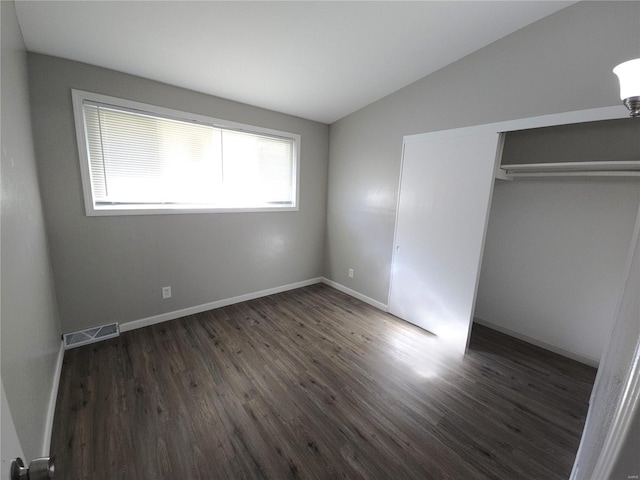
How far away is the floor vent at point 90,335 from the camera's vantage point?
2.28 meters

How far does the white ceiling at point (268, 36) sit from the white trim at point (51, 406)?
241 cm

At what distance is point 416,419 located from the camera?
173cm

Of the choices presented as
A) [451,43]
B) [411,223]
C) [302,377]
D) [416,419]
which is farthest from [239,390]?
[451,43]

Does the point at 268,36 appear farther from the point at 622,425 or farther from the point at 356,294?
the point at 356,294

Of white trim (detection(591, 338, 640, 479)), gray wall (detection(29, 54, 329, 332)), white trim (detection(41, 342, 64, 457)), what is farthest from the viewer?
gray wall (detection(29, 54, 329, 332))

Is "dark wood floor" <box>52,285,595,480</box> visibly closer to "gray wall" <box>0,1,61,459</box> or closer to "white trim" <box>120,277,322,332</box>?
"white trim" <box>120,277,322,332</box>

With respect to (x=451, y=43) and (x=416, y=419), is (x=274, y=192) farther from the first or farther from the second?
(x=416, y=419)

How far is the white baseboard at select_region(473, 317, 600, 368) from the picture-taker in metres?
2.37

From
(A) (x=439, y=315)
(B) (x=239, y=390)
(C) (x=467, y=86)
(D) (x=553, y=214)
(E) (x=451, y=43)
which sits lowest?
(B) (x=239, y=390)

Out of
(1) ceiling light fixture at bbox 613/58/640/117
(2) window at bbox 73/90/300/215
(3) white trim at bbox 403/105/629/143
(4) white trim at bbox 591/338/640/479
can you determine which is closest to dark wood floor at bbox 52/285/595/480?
(4) white trim at bbox 591/338/640/479

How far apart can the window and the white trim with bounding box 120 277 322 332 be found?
115cm

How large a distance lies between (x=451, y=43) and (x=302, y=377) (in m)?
3.10

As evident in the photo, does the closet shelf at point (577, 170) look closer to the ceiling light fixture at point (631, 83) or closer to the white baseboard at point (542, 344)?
the ceiling light fixture at point (631, 83)

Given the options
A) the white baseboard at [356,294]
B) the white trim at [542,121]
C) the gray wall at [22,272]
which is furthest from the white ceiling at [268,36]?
the white baseboard at [356,294]
